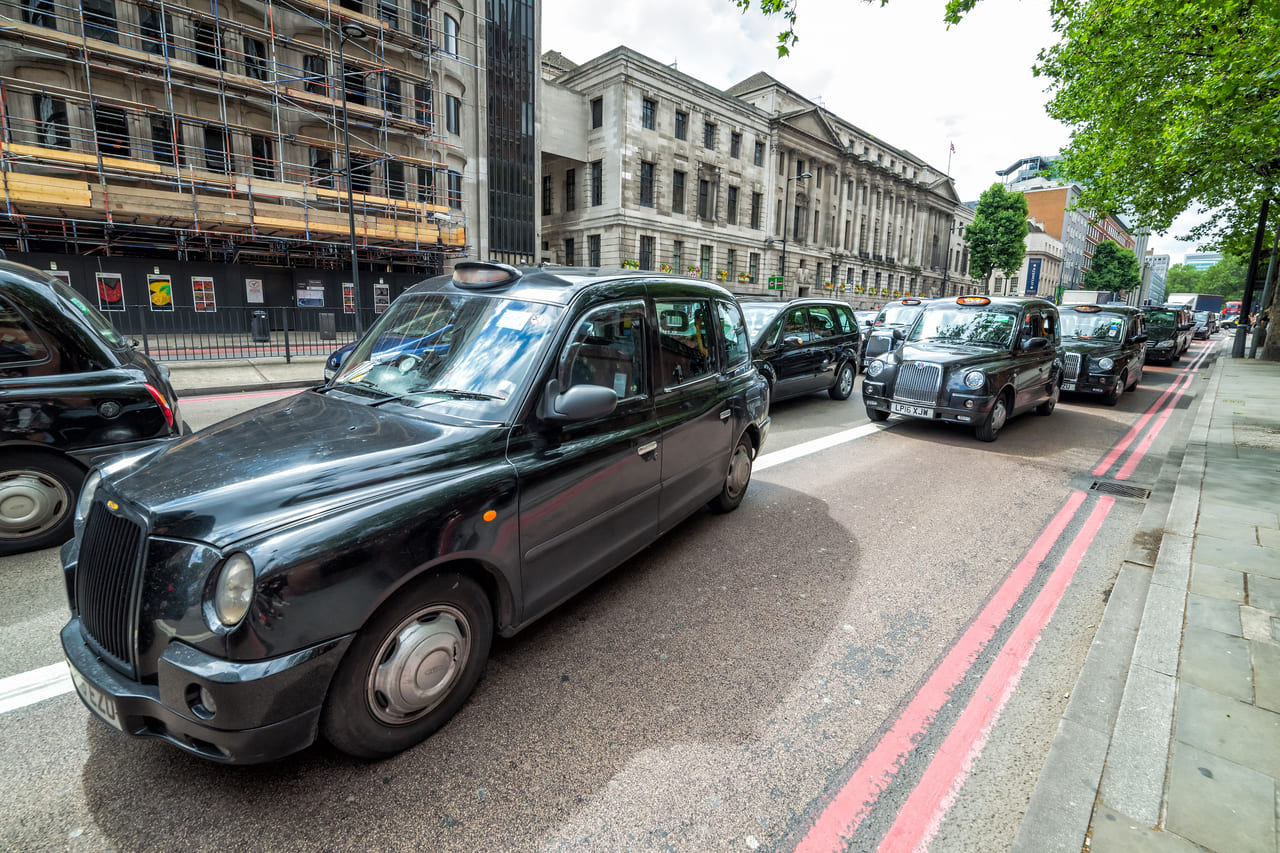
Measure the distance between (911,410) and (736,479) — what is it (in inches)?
181

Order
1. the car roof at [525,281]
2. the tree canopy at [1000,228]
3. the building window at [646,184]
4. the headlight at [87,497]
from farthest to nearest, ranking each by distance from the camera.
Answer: the tree canopy at [1000,228] → the building window at [646,184] → the car roof at [525,281] → the headlight at [87,497]

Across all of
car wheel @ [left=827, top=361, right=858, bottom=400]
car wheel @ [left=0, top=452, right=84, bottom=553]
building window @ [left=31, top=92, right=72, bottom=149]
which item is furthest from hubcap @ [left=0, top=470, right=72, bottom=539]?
building window @ [left=31, top=92, right=72, bottom=149]

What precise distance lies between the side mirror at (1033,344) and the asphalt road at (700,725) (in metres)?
4.66

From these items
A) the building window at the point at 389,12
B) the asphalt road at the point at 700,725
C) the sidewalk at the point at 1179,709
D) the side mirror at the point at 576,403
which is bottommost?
the asphalt road at the point at 700,725

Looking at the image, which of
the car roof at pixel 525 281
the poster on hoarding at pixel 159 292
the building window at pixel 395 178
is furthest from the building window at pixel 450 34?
the car roof at pixel 525 281

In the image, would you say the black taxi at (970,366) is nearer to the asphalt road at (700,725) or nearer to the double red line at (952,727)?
the asphalt road at (700,725)

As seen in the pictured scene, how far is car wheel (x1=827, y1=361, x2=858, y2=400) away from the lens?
37.1ft

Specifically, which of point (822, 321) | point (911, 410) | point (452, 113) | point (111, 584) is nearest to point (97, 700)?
point (111, 584)

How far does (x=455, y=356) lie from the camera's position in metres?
3.09

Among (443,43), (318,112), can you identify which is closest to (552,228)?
(443,43)

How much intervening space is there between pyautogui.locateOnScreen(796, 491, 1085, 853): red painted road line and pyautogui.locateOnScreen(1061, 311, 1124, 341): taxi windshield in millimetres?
11746

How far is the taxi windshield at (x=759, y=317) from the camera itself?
962 centimetres

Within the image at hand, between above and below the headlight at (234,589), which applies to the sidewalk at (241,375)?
below

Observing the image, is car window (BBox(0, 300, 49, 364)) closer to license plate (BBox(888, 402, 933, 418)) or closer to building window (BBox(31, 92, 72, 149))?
license plate (BBox(888, 402, 933, 418))
